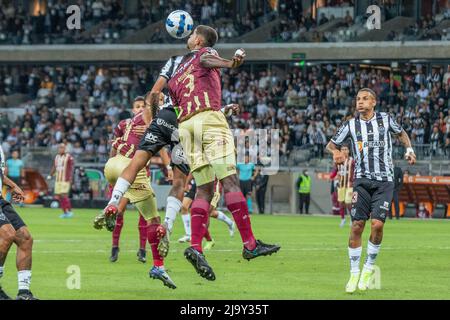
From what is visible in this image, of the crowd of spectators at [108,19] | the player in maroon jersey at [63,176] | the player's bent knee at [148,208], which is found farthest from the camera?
the crowd of spectators at [108,19]

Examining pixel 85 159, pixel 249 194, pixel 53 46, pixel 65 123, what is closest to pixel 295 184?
pixel 249 194

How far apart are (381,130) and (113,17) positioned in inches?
1898

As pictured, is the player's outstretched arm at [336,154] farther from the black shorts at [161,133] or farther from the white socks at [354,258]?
the black shorts at [161,133]

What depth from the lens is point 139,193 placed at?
16875 millimetres

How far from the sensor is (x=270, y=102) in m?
53.6

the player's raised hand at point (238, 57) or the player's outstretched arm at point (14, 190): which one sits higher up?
the player's raised hand at point (238, 57)

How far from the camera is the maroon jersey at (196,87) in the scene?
13.9m

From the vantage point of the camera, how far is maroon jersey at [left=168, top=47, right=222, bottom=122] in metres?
13.9

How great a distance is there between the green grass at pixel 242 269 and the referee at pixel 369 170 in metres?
0.61

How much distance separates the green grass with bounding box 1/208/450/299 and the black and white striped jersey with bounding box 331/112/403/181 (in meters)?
1.52

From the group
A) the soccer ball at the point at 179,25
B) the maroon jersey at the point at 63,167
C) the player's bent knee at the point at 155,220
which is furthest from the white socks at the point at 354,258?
the maroon jersey at the point at 63,167

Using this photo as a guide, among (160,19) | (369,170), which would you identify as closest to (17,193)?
(369,170)

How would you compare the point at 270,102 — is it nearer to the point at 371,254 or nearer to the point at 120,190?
the point at 371,254
